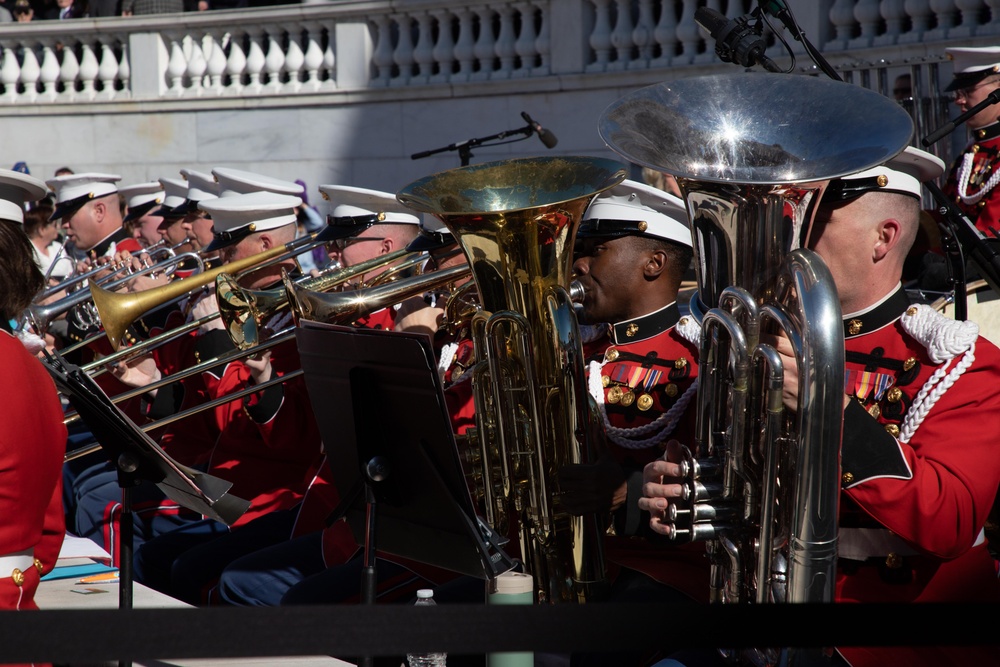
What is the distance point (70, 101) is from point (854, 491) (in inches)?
446

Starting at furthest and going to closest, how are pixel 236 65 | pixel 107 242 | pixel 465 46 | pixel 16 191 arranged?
pixel 236 65 → pixel 465 46 → pixel 107 242 → pixel 16 191

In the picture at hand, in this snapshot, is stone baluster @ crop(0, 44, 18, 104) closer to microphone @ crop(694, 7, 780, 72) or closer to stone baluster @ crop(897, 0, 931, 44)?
stone baluster @ crop(897, 0, 931, 44)

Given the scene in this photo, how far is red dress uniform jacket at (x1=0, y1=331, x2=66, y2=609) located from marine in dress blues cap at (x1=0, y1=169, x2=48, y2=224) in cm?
38

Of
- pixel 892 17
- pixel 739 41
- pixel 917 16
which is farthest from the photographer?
pixel 892 17

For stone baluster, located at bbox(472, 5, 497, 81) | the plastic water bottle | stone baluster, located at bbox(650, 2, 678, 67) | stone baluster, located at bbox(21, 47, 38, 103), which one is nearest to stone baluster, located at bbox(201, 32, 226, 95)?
stone baluster, located at bbox(21, 47, 38, 103)

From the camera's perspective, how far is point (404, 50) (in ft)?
34.3

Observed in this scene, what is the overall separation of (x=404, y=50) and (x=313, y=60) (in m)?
1.00

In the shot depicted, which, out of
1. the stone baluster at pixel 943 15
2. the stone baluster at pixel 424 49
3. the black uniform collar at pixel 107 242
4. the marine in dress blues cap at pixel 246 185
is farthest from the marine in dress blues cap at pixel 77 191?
the stone baluster at pixel 943 15

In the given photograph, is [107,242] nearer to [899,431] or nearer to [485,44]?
[485,44]

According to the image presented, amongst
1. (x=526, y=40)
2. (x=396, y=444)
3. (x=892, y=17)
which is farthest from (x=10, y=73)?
(x=396, y=444)

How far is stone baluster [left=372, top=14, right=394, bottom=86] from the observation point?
34.7ft

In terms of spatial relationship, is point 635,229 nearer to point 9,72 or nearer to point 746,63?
point 746,63

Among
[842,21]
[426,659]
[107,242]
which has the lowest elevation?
[107,242]

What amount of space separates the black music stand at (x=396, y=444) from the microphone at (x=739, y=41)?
1786 mm
